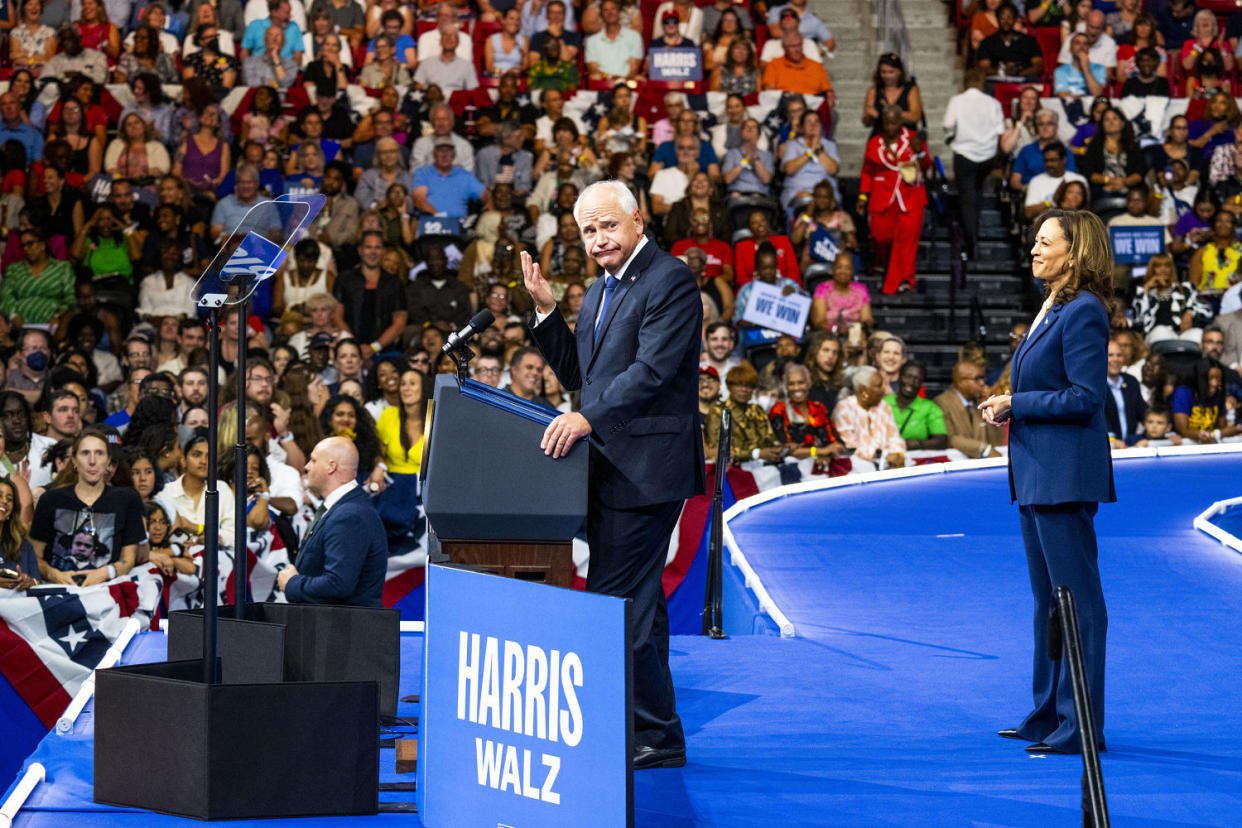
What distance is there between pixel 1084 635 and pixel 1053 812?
1.80ft

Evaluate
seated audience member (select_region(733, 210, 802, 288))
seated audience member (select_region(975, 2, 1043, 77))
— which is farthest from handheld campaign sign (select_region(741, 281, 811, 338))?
seated audience member (select_region(975, 2, 1043, 77))

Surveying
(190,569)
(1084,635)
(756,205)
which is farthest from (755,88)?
(1084,635)

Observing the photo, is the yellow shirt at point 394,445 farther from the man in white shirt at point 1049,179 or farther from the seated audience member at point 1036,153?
the seated audience member at point 1036,153

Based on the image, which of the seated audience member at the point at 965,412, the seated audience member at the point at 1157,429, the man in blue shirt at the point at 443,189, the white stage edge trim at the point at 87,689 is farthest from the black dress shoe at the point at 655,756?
the man in blue shirt at the point at 443,189

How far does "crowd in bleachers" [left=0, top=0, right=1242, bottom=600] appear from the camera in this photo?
398 inches

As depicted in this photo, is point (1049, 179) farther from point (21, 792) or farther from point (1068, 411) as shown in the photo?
point (21, 792)

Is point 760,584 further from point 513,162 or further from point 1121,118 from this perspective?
point 1121,118

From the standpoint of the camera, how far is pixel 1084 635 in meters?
4.18

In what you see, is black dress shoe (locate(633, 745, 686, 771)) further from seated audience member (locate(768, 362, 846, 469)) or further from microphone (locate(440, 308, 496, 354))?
seated audience member (locate(768, 362, 846, 469))

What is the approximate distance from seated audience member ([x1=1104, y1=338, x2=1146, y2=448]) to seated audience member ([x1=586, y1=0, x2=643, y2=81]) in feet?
16.4

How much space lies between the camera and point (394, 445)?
9273mm

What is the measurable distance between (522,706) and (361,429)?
5691mm

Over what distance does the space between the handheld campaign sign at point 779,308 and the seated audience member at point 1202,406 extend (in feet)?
8.81

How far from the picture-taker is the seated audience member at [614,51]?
13.6 meters
